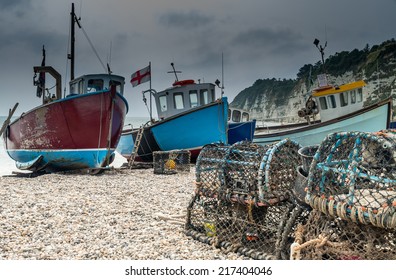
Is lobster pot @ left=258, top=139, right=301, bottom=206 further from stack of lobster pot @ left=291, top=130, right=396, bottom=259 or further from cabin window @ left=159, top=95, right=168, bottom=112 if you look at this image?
cabin window @ left=159, top=95, right=168, bottom=112

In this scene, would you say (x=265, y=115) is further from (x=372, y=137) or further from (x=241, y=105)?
(x=372, y=137)

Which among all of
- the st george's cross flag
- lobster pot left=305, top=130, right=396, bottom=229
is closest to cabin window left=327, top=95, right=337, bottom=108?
the st george's cross flag

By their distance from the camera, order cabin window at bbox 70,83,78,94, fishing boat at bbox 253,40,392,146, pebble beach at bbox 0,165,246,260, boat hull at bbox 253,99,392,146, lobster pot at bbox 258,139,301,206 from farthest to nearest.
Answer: fishing boat at bbox 253,40,392,146
boat hull at bbox 253,99,392,146
cabin window at bbox 70,83,78,94
pebble beach at bbox 0,165,246,260
lobster pot at bbox 258,139,301,206

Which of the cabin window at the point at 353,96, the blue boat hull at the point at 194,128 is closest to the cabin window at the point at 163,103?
the blue boat hull at the point at 194,128

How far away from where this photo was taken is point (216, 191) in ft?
14.1

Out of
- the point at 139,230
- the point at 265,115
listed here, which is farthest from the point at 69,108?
the point at 265,115

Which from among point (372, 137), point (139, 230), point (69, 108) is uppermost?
point (69, 108)

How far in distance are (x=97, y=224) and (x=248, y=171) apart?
2.48m

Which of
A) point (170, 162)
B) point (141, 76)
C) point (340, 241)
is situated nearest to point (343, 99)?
point (141, 76)

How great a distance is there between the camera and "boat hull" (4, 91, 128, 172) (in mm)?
11883

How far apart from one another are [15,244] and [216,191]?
8.22ft

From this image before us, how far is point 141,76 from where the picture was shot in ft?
54.2

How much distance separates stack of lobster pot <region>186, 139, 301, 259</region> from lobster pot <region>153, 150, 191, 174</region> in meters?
7.17

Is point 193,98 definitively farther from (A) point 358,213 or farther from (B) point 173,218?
(A) point 358,213
